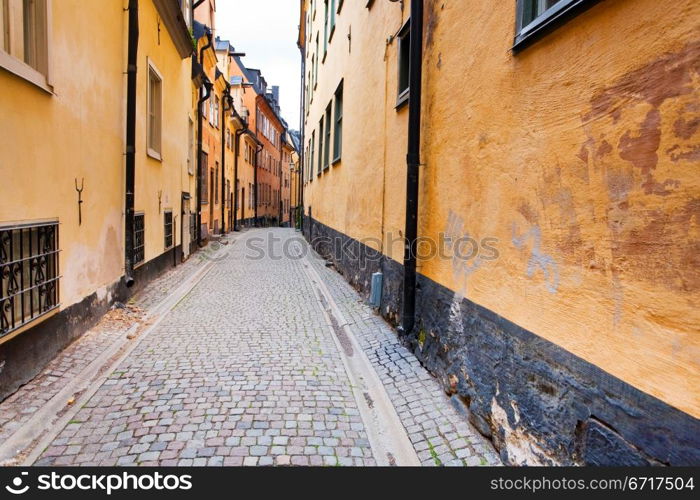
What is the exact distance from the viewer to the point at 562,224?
2631mm

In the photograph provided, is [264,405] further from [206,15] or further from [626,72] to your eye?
[206,15]

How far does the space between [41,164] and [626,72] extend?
4.63m

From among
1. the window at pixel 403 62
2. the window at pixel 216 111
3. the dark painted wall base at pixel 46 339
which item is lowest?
the dark painted wall base at pixel 46 339

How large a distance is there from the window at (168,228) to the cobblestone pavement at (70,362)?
2.38m

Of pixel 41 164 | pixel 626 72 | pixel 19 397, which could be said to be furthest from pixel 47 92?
pixel 626 72

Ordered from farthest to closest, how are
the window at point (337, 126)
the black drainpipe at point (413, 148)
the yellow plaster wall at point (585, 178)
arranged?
the window at point (337, 126)
the black drainpipe at point (413, 148)
the yellow plaster wall at point (585, 178)

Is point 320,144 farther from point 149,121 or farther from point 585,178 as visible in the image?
point 585,178

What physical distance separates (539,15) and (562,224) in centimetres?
134

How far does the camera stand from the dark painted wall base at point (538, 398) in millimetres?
2010

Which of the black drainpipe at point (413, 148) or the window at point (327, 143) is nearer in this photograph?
the black drainpipe at point (413, 148)

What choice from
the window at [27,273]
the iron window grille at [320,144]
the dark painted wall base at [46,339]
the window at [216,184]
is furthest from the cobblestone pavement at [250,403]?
the window at [216,184]

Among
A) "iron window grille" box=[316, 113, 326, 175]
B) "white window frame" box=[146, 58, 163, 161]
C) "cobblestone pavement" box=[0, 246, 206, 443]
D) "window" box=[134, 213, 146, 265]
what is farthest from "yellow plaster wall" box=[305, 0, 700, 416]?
"iron window grille" box=[316, 113, 326, 175]

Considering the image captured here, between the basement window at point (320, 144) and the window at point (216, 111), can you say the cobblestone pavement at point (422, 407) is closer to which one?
the basement window at point (320, 144)

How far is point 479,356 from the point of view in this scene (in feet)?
11.8
